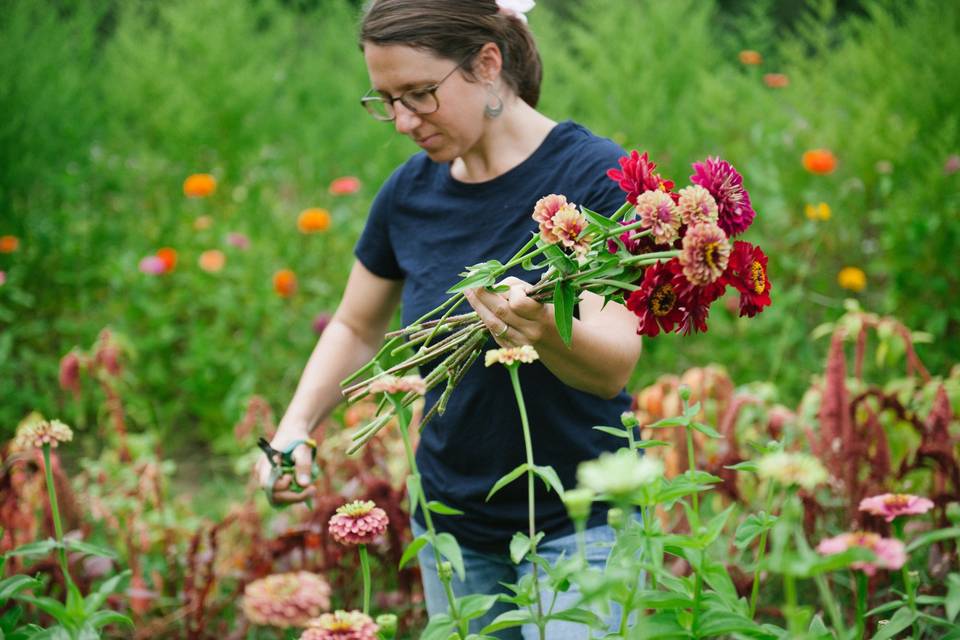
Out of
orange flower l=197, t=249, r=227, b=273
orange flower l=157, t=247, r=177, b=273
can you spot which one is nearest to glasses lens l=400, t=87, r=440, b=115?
orange flower l=197, t=249, r=227, b=273

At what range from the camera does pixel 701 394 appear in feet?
7.37

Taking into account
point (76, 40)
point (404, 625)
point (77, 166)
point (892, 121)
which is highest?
point (76, 40)

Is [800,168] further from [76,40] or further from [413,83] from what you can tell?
[76,40]

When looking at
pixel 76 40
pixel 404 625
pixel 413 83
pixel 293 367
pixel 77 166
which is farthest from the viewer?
pixel 76 40

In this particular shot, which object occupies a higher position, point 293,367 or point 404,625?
point 293,367

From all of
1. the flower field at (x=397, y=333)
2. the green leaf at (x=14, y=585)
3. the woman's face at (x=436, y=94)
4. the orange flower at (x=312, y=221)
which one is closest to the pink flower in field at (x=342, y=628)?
the flower field at (x=397, y=333)

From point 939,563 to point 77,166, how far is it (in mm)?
3677

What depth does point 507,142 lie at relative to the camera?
5.19ft

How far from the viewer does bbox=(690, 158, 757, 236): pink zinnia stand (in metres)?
1.03

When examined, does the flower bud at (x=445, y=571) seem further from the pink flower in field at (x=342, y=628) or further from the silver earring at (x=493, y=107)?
the silver earring at (x=493, y=107)

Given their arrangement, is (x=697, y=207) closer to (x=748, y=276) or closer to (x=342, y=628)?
(x=748, y=276)

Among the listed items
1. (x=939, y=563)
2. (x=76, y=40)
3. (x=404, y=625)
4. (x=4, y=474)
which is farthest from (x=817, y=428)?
(x=76, y=40)

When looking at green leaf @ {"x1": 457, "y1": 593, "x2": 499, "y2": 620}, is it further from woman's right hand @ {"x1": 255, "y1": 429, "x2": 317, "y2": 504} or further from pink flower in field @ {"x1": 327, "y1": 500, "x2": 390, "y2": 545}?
woman's right hand @ {"x1": 255, "y1": 429, "x2": 317, "y2": 504}

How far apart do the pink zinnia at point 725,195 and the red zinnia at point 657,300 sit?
0.10 meters
